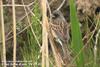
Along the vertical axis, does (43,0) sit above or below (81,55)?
above

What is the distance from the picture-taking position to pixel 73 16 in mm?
787

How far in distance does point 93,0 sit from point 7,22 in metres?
0.76

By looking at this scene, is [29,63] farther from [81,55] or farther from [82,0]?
[82,0]

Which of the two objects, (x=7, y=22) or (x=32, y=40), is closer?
(x=32, y=40)

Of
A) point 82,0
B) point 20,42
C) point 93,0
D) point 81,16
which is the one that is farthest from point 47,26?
point 20,42

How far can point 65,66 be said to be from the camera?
2.73 feet

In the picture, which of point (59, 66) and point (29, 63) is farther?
point (29, 63)

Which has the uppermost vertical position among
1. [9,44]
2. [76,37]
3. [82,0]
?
[82,0]

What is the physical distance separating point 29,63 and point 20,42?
107 centimetres

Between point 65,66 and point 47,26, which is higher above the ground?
point 47,26

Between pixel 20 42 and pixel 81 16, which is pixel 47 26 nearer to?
pixel 81 16

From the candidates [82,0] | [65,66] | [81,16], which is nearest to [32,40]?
[65,66]

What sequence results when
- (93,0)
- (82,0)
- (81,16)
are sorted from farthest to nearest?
(81,16)
(93,0)
(82,0)

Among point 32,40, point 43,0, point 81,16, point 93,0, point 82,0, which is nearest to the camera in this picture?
point 43,0
